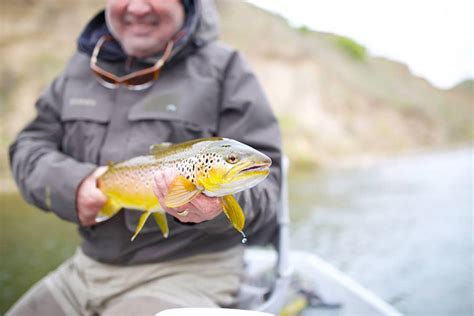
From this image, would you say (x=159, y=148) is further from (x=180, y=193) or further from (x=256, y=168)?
(x=256, y=168)

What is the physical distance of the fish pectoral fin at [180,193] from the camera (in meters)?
1.52

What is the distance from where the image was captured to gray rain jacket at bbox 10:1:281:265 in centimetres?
221

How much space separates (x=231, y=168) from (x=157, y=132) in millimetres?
928

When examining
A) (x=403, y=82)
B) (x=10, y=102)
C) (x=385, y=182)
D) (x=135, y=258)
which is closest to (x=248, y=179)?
(x=135, y=258)

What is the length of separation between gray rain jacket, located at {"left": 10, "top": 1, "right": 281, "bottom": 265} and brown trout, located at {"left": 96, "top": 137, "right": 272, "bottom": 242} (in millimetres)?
286

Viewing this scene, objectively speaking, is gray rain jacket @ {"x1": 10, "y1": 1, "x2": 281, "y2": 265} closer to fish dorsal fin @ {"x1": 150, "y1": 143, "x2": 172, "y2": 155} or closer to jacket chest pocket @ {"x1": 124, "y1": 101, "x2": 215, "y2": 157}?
jacket chest pocket @ {"x1": 124, "y1": 101, "x2": 215, "y2": 157}

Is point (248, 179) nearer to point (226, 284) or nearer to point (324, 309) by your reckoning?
point (226, 284)

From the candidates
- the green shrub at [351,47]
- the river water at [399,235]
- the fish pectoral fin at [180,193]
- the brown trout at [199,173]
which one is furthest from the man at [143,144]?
the green shrub at [351,47]

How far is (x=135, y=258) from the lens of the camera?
2.24m

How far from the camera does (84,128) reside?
7.88 feet

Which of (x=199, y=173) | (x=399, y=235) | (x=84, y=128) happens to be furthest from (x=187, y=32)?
(x=399, y=235)

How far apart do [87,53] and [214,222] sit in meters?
1.20

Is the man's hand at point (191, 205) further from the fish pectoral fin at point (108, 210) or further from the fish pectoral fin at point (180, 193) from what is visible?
the fish pectoral fin at point (108, 210)

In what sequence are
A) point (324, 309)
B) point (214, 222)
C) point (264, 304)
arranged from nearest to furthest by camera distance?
point (214, 222), point (264, 304), point (324, 309)
